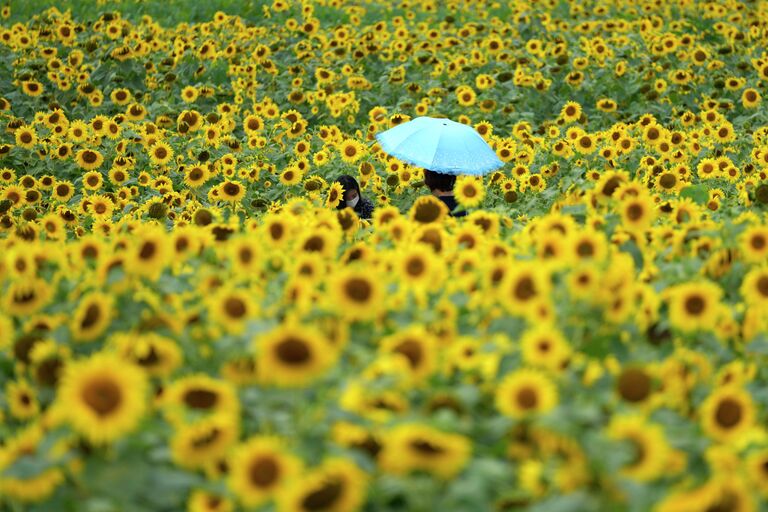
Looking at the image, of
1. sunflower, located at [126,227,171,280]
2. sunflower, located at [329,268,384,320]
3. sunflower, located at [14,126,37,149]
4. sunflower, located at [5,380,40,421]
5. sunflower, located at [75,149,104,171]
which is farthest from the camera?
sunflower, located at [14,126,37,149]

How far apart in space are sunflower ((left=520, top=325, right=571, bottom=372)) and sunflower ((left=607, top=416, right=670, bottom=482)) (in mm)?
306

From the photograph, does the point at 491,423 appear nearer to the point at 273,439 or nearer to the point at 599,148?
the point at 273,439

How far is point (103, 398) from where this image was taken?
2.49 meters

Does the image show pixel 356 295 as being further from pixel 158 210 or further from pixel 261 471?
pixel 158 210

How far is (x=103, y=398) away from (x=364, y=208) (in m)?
5.53

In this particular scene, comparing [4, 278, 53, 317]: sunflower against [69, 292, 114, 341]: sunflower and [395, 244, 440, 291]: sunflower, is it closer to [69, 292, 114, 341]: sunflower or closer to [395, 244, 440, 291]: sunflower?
[69, 292, 114, 341]: sunflower

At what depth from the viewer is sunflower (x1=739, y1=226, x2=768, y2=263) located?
372 cm

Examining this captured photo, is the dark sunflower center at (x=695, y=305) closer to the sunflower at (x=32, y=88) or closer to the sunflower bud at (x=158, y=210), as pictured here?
the sunflower bud at (x=158, y=210)

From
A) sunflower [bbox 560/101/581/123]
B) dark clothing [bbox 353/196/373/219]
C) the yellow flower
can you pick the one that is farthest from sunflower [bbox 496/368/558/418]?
sunflower [bbox 560/101/581/123]

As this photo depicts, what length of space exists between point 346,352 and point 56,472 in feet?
3.23

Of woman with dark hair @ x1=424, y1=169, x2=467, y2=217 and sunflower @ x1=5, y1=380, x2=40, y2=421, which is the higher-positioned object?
woman with dark hair @ x1=424, y1=169, x2=467, y2=217

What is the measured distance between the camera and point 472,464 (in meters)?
2.42

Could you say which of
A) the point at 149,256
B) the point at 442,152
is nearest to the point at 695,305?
the point at 149,256

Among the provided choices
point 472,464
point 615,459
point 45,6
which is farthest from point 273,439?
point 45,6
